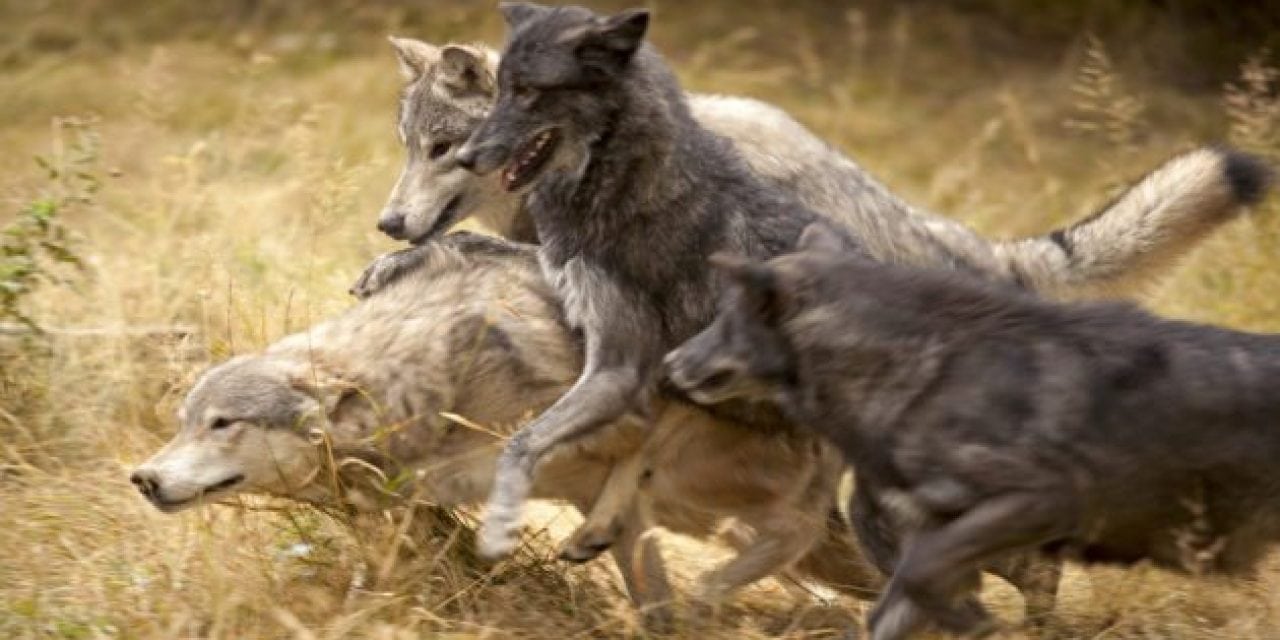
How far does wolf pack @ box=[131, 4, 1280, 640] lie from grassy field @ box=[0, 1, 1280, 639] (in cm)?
28

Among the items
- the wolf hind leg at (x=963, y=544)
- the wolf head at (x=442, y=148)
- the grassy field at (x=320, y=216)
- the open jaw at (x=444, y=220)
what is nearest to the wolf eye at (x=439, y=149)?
the wolf head at (x=442, y=148)

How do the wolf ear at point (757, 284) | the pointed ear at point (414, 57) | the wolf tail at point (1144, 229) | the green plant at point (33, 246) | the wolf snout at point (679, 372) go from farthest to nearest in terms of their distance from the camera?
the pointed ear at point (414, 57) → the green plant at point (33, 246) → the wolf tail at point (1144, 229) → the wolf snout at point (679, 372) → the wolf ear at point (757, 284)

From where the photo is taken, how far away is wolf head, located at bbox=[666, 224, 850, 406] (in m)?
5.24

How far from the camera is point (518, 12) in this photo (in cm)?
621

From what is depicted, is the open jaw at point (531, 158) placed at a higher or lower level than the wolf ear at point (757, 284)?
higher

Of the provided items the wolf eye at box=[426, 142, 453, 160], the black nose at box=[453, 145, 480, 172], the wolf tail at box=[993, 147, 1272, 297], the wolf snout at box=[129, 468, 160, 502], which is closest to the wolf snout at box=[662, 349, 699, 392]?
the black nose at box=[453, 145, 480, 172]

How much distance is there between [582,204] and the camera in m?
5.95

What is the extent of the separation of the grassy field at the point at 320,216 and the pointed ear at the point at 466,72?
2.03 feet

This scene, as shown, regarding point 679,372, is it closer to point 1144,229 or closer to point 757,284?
point 757,284

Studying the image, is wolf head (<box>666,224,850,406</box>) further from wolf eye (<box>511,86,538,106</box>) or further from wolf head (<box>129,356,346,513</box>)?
wolf head (<box>129,356,346,513</box>)

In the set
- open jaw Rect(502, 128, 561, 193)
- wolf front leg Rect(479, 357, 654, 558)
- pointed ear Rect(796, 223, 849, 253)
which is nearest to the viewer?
pointed ear Rect(796, 223, 849, 253)

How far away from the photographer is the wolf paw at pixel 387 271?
6.59 m

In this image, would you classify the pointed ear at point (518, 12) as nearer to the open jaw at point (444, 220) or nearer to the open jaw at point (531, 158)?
the open jaw at point (531, 158)

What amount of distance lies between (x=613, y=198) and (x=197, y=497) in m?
1.52
